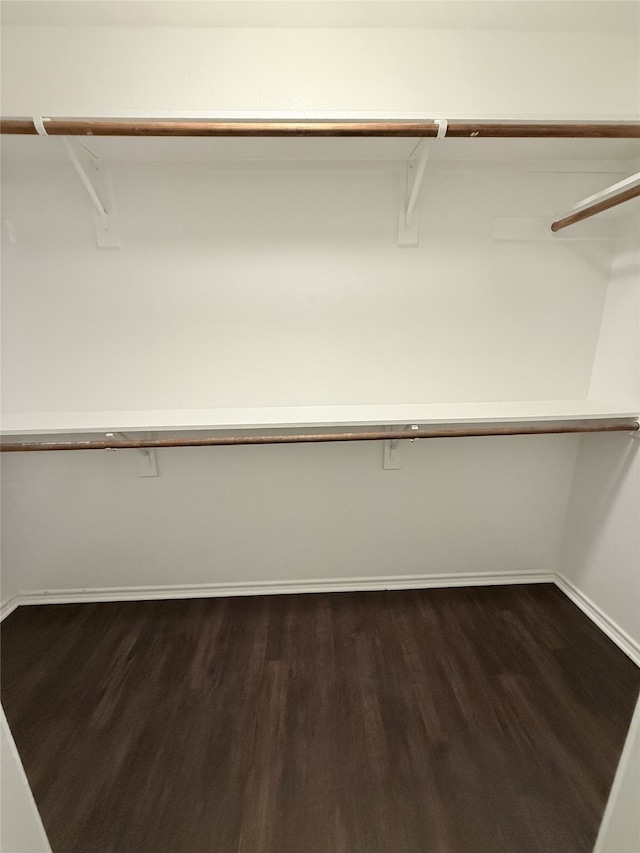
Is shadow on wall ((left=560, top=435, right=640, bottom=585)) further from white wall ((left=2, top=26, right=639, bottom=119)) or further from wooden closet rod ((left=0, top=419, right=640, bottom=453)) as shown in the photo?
white wall ((left=2, top=26, right=639, bottom=119))

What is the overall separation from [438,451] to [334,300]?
2.94ft

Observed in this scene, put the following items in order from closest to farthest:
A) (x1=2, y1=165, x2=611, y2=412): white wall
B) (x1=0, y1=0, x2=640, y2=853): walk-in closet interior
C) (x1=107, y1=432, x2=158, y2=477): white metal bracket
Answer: (x1=0, y1=0, x2=640, y2=853): walk-in closet interior → (x1=2, y1=165, x2=611, y2=412): white wall → (x1=107, y1=432, x2=158, y2=477): white metal bracket

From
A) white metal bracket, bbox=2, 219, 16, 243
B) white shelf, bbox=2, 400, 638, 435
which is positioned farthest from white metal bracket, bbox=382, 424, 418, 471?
white metal bracket, bbox=2, 219, 16, 243

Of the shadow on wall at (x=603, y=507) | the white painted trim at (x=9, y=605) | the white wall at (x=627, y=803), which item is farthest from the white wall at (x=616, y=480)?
the white painted trim at (x=9, y=605)

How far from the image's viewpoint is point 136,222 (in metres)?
1.66

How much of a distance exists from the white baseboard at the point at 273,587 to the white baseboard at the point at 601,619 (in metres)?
0.09

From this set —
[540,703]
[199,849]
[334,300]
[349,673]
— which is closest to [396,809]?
[349,673]

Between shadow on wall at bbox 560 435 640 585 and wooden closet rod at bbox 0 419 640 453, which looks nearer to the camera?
wooden closet rod at bbox 0 419 640 453

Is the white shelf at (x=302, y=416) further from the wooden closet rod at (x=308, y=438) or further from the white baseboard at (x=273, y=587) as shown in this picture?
the white baseboard at (x=273, y=587)

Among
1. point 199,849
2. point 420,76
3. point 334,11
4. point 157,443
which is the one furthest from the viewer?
point 157,443

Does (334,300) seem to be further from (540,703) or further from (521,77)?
(540,703)

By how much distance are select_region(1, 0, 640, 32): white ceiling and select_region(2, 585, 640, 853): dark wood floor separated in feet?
7.88

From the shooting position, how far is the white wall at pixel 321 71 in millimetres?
1370

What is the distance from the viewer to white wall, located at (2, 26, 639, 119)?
1370 mm
